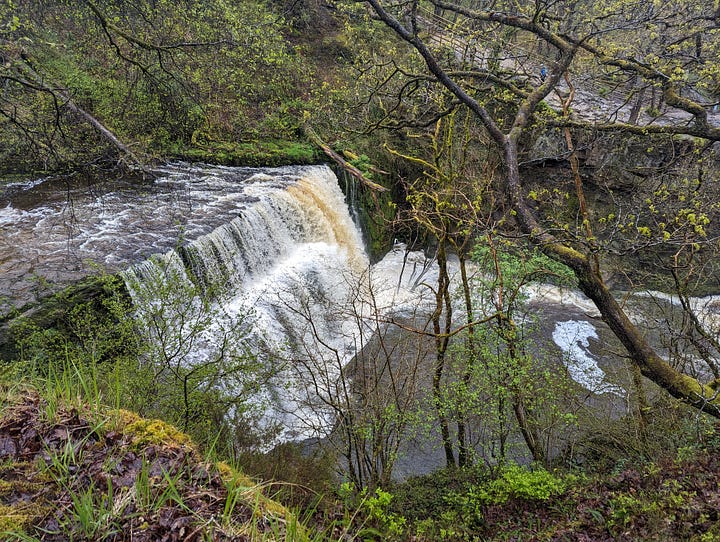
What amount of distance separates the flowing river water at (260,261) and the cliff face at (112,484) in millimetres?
3285

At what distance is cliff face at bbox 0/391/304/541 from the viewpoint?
1636mm

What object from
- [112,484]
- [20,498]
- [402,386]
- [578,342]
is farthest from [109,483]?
[578,342]

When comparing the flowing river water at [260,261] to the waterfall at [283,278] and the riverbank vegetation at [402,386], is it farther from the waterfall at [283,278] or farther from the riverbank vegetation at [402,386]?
the riverbank vegetation at [402,386]

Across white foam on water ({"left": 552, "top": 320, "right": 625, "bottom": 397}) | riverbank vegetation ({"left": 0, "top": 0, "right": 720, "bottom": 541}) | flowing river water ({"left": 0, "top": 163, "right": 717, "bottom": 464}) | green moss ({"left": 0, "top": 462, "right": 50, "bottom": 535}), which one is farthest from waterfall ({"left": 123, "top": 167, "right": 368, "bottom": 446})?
white foam on water ({"left": 552, "top": 320, "right": 625, "bottom": 397})

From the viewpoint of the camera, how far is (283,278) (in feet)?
30.2

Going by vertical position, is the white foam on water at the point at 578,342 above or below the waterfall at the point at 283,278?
below

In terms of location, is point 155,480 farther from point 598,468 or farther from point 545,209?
point 545,209

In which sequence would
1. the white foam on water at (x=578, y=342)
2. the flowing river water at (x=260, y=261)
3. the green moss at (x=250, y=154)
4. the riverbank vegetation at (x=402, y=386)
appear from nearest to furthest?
the riverbank vegetation at (x=402, y=386) → the flowing river water at (x=260, y=261) → the white foam on water at (x=578, y=342) → the green moss at (x=250, y=154)

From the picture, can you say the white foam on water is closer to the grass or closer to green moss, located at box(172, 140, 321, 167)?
green moss, located at box(172, 140, 321, 167)

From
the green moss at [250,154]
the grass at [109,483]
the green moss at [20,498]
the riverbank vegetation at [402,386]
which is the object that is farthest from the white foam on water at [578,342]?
the green moss at [20,498]

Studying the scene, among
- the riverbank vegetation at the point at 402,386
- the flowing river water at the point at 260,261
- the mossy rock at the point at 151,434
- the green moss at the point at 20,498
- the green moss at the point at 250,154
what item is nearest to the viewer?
the green moss at the point at 20,498

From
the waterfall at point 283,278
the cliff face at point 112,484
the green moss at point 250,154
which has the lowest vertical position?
the waterfall at point 283,278

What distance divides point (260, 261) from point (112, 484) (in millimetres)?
7398

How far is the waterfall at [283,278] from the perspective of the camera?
6.66 meters
